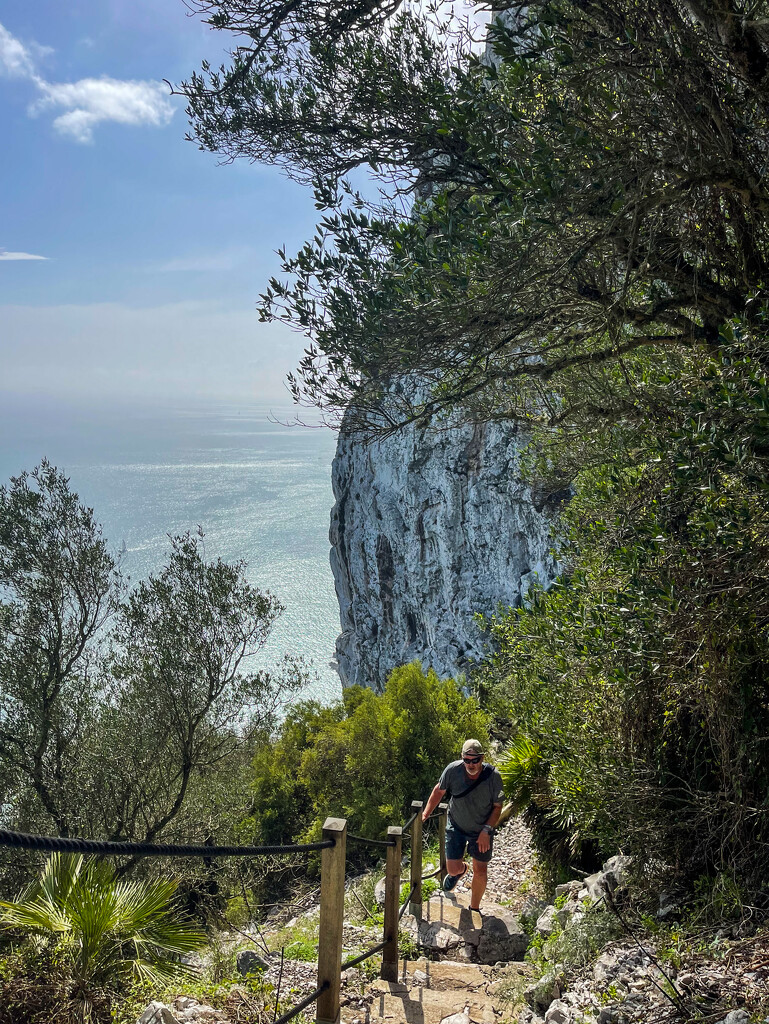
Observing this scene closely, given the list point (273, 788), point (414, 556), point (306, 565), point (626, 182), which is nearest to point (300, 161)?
point (626, 182)

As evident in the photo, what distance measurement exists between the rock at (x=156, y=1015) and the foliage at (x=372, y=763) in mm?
9221

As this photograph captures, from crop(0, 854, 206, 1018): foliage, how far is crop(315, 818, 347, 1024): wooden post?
31.6 inches

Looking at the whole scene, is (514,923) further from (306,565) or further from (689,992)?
(306,565)

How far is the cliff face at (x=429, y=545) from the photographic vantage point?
95.3 feet

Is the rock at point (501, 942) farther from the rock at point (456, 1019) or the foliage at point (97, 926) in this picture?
the foliage at point (97, 926)

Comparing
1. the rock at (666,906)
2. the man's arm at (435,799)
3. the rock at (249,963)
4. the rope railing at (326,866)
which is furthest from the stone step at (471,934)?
the rock at (666,906)

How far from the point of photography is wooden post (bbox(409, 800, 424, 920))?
5719 mm

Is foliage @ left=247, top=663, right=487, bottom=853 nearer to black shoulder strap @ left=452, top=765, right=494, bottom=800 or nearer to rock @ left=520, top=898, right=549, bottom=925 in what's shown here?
rock @ left=520, top=898, right=549, bottom=925

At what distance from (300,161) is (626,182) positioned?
3.07 metres

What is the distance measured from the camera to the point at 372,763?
1199 cm

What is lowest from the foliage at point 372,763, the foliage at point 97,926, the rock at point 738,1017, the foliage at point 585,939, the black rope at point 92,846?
the foliage at point 372,763

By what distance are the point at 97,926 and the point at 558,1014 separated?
7.26 ft

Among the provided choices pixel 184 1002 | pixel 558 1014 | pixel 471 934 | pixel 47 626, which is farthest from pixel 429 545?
pixel 184 1002

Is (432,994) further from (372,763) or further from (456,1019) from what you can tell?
(372,763)
